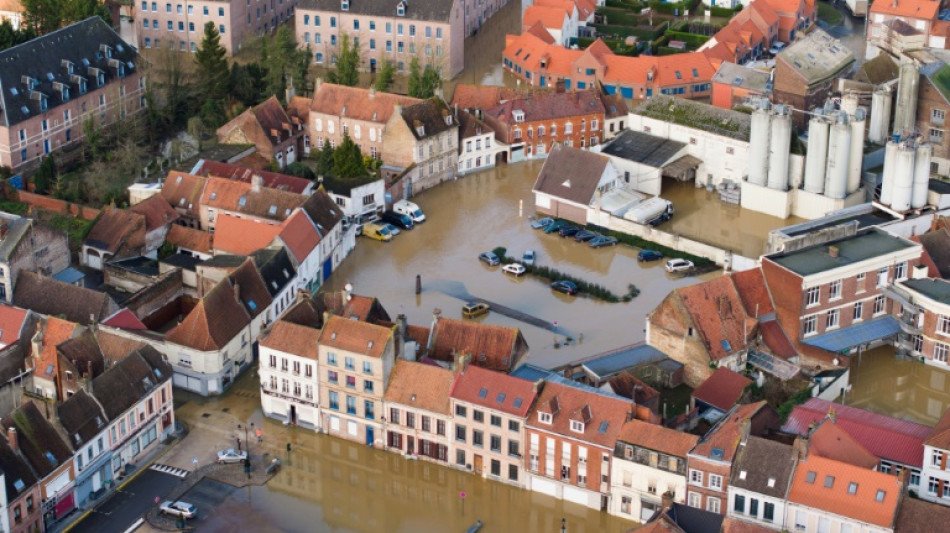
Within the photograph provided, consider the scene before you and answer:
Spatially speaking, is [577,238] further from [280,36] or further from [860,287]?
[280,36]

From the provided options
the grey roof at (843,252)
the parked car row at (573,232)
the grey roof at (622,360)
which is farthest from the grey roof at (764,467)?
the parked car row at (573,232)

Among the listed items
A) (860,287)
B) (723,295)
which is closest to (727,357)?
(723,295)

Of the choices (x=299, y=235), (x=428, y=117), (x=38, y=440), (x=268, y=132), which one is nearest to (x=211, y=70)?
(x=268, y=132)

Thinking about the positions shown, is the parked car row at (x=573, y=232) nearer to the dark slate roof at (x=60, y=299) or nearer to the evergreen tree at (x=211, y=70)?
the evergreen tree at (x=211, y=70)

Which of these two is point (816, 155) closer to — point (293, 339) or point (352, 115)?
point (352, 115)

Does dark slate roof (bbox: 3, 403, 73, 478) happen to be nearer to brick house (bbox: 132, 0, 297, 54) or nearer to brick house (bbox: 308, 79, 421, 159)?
brick house (bbox: 308, 79, 421, 159)

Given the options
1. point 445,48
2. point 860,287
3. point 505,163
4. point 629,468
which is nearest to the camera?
point 629,468
